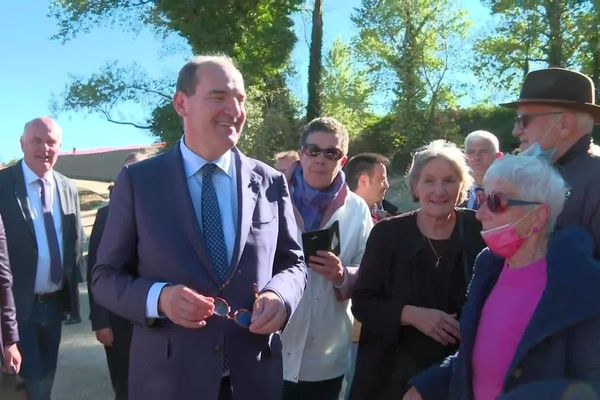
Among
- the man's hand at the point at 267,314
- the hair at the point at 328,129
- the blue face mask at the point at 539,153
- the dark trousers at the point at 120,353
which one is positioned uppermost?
the hair at the point at 328,129

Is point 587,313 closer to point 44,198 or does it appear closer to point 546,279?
point 546,279

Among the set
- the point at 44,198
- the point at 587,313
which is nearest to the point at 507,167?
the point at 587,313

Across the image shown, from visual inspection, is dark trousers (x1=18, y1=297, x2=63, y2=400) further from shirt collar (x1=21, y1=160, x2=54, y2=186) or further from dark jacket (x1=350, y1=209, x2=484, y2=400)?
dark jacket (x1=350, y1=209, x2=484, y2=400)

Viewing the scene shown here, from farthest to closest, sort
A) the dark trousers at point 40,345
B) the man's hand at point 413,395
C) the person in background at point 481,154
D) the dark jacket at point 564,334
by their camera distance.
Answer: the person in background at point 481,154 → the dark trousers at point 40,345 → the man's hand at point 413,395 → the dark jacket at point 564,334

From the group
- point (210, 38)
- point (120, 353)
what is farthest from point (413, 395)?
point (210, 38)

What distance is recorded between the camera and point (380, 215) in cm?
592

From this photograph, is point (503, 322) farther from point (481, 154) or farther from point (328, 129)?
point (481, 154)

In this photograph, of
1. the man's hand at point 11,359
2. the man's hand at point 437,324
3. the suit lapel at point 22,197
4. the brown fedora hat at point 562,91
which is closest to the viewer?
the brown fedora hat at point 562,91

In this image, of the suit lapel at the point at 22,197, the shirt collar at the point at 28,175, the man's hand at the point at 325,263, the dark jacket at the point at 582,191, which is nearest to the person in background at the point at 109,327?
the suit lapel at the point at 22,197

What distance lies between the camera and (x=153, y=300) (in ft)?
7.36

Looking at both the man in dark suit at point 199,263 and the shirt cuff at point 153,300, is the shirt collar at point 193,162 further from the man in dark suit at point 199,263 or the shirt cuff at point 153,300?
the shirt cuff at point 153,300

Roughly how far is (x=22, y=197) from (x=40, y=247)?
39 cm

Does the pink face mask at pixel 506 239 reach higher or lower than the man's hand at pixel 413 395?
higher

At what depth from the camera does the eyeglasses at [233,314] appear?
2254 millimetres
